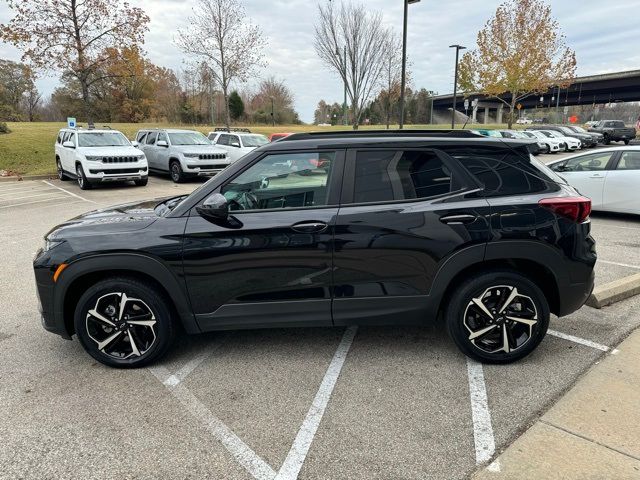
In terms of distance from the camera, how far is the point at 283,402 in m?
2.96

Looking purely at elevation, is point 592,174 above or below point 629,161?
below

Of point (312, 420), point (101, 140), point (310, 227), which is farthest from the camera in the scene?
point (101, 140)

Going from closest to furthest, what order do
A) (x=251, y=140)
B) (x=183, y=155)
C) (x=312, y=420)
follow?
1. (x=312, y=420)
2. (x=183, y=155)
3. (x=251, y=140)

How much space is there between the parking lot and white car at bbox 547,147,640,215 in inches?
215

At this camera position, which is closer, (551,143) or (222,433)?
(222,433)

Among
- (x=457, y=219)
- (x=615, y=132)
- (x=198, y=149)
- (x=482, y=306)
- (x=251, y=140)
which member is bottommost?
(x=482, y=306)

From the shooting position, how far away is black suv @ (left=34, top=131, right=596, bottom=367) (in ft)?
10.4

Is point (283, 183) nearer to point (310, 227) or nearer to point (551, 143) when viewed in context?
point (310, 227)

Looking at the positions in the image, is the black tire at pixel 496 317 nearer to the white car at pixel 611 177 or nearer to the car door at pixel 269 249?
the car door at pixel 269 249

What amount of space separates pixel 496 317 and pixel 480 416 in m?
0.79

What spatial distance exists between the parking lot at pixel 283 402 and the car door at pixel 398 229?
0.53 metres

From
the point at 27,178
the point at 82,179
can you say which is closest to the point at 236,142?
the point at 82,179

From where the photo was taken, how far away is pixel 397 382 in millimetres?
3172

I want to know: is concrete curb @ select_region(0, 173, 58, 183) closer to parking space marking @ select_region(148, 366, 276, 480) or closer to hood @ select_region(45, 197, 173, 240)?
hood @ select_region(45, 197, 173, 240)
